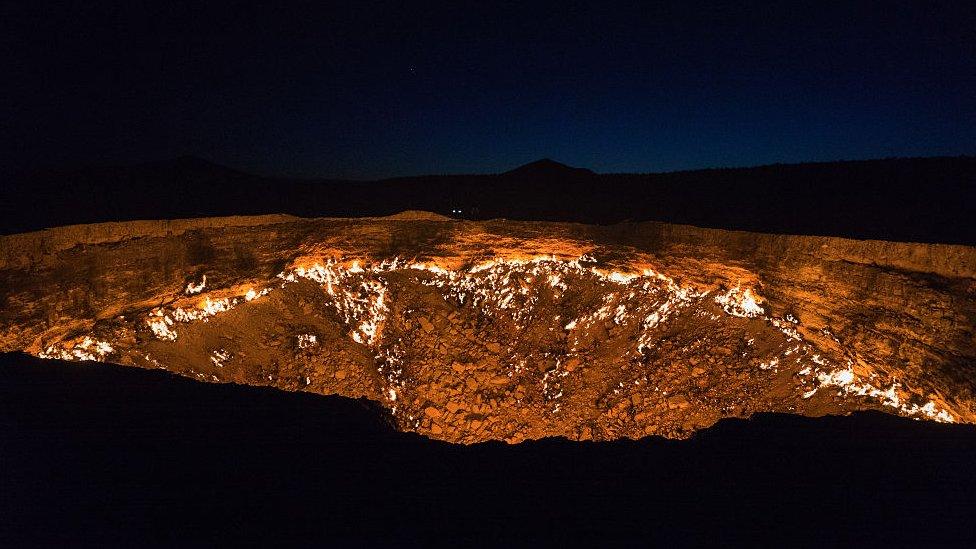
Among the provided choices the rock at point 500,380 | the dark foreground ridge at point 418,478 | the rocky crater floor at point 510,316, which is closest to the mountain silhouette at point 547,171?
the rocky crater floor at point 510,316

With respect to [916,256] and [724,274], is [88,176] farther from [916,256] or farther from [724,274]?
[916,256]

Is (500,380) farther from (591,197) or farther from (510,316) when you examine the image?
(591,197)

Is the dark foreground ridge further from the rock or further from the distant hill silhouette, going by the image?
the distant hill silhouette

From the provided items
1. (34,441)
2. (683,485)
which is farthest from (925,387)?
(34,441)

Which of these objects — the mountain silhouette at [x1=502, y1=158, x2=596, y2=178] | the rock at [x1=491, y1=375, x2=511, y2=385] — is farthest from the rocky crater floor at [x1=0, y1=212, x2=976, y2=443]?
the mountain silhouette at [x1=502, y1=158, x2=596, y2=178]

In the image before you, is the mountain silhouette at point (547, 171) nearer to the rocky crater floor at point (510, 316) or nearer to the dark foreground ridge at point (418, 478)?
the rocky crater floor at point (510, 316)

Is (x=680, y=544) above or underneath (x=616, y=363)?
above

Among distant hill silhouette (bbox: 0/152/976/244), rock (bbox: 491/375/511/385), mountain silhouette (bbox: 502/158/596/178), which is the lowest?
rock (bbox: 491/375/511/385)
